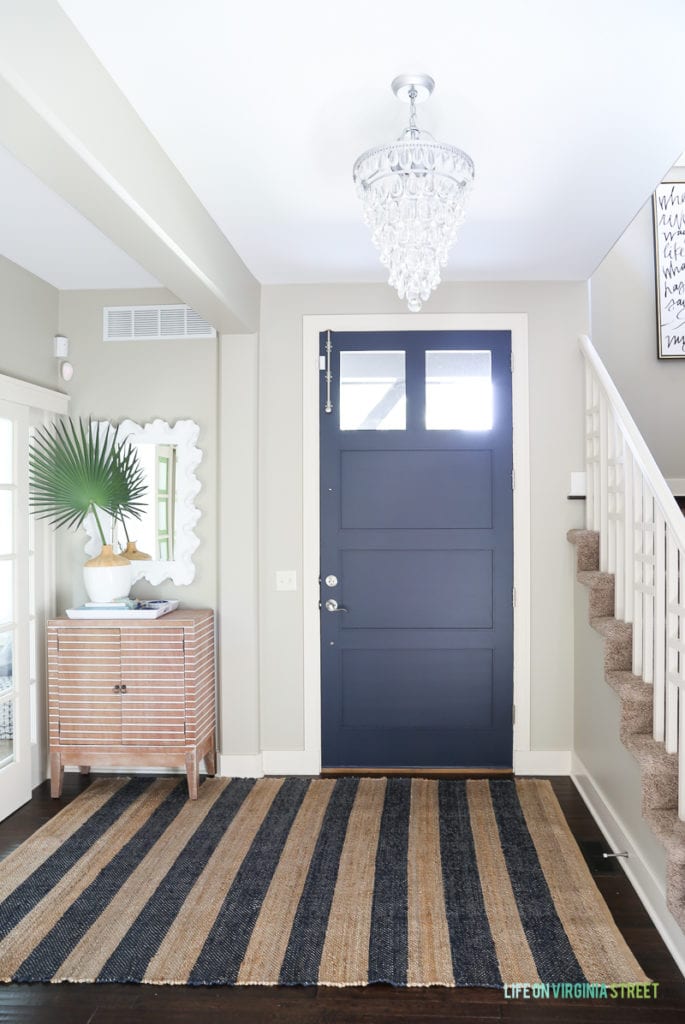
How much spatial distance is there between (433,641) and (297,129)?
2.58 meters

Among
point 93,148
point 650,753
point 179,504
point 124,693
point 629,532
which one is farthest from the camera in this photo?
point 179,504

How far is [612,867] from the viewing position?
3.00 metres

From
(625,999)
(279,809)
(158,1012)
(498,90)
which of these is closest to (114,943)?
(158,1012)

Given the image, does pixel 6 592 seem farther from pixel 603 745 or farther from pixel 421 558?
pixel 603 745

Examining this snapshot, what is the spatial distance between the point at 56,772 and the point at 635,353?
3815 mm

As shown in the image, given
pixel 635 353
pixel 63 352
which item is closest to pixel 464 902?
pixel 635 353

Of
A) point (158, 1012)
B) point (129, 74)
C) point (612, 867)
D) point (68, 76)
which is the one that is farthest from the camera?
point (612, 867)

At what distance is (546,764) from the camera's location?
4.03 metres

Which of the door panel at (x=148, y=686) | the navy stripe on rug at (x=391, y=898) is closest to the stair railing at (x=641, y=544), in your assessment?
the navy stripe on rug at (x=391, y=898)

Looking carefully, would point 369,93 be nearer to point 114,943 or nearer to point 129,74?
point 129,74

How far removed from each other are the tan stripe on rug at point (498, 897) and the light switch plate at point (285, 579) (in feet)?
4.55

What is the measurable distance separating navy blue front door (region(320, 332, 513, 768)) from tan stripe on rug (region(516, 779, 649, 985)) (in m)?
0.59

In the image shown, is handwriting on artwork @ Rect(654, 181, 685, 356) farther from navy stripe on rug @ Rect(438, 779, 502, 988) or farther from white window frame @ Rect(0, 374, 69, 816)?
white window frame @ Rect(0, 374, 69, 816)

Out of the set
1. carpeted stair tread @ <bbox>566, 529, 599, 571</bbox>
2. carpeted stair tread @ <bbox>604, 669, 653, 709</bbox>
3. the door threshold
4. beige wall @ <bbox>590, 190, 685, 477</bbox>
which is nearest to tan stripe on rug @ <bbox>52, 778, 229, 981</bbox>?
the door threshold
